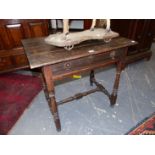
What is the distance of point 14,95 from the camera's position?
6.23 ft

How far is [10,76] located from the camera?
7.61 ft

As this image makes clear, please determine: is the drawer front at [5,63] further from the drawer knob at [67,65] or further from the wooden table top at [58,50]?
the drawer knob at [67,65]

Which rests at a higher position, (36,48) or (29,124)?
(36,48)

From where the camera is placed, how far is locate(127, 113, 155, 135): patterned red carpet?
139cm

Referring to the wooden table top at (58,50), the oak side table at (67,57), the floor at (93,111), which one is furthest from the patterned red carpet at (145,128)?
the wooden table top at (58,50)

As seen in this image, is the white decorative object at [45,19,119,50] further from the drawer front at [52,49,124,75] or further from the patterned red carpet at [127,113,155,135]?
the patterned red carpet at [127,113,155,135]

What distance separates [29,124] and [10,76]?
1168 mm

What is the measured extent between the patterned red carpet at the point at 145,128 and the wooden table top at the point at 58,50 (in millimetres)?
911

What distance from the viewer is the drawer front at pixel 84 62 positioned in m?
1.01

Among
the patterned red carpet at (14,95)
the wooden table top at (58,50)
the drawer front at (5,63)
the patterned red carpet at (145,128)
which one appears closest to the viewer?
the wooden table top at (58,50)

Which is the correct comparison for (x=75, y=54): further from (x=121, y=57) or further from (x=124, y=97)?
(x=124, y=97)

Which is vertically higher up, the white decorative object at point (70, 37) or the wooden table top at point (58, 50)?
the white decorative object at point (70, 37)
